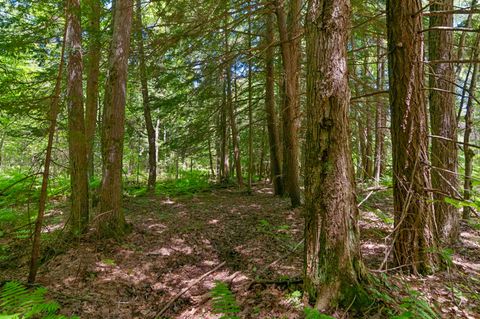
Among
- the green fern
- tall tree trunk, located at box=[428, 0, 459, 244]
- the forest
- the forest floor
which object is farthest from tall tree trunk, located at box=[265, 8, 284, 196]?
the green fern

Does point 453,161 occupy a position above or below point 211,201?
above

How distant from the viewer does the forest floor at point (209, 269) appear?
3.35m

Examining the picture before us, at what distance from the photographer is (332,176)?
2.97 m

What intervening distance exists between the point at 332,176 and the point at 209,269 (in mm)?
3049

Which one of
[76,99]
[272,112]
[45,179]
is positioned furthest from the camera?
[272,112]

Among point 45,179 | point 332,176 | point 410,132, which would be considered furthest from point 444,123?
point 45,179

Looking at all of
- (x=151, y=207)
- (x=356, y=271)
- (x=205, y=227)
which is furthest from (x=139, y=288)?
(x=151, y=207)

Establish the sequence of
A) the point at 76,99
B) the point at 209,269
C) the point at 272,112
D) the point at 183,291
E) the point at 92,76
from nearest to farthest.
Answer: the point at 183,291 < the point at 209,269 < the point at 76,99 < the point at 92,76 < the point at 272,112

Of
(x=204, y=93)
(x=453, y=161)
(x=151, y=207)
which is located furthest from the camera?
(x=204, y=93)

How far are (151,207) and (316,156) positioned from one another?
24.9 feet

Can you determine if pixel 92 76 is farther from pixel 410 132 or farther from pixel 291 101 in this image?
pixel 410 132

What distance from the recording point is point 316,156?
306 cm

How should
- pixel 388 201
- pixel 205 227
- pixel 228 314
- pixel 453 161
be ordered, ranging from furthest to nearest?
1. pixel 388 201
2. pixel 205 227
3. pixel 453 161
4. pixel 228 314

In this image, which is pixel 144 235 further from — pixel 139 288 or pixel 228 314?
pixel 228 314
